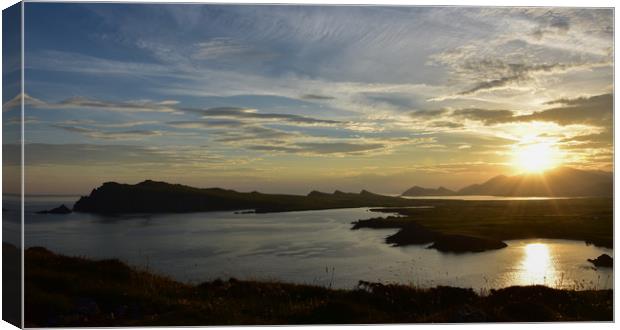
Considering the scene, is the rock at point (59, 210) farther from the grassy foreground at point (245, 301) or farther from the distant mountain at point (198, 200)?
the grassy foreground at point (245, 301)

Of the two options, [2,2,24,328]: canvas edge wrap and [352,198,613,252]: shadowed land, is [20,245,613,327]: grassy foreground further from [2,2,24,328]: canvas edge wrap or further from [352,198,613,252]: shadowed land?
[352,198,613,252]: shadowed land

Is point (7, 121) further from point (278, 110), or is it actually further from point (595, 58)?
point (595, 58)

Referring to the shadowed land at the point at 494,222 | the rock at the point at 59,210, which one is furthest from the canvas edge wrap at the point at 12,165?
the shadowed land at the point at 494,222

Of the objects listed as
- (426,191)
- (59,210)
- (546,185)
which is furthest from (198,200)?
(546,185)

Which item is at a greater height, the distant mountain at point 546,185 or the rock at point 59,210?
the distant mountain at point 546,185

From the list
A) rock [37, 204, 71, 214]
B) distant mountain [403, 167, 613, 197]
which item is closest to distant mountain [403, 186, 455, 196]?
distant mountain [403, 167, 613, 197]

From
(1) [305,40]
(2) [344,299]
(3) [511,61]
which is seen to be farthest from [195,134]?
(3) [511,61]

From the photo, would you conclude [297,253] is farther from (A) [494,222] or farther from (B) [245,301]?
(A) [494,222]
